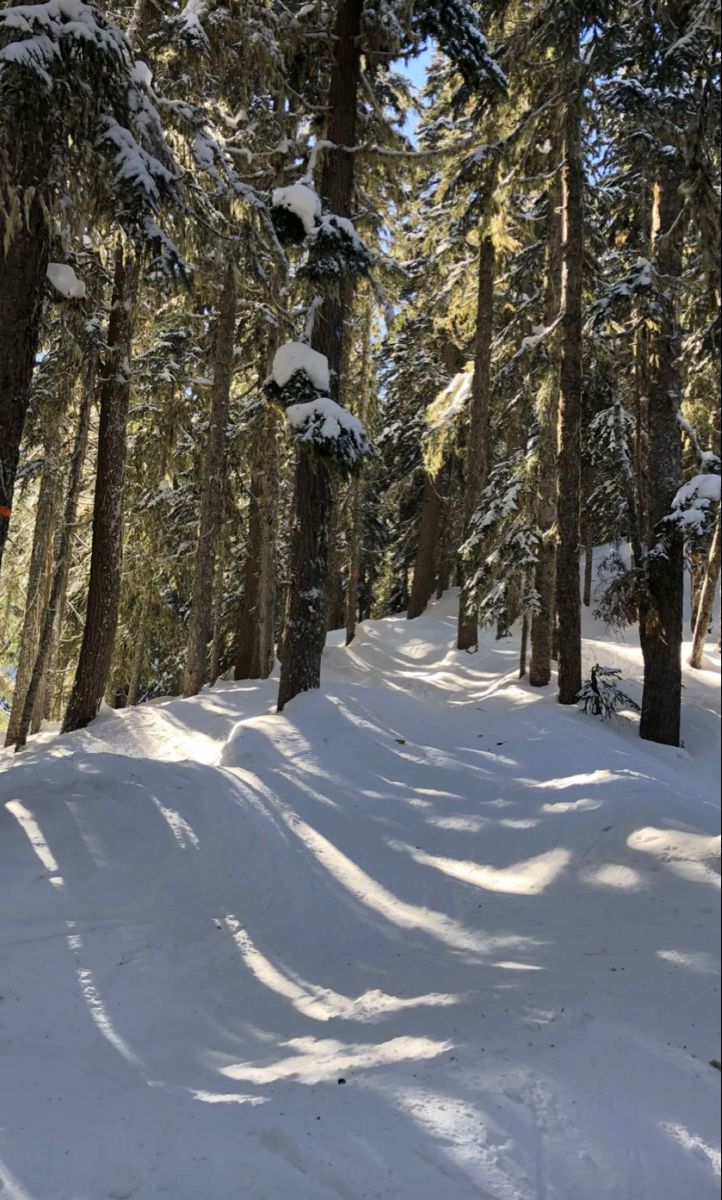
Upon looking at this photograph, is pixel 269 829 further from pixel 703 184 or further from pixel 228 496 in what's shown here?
pixel 228 496

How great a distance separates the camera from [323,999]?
3.97 meters

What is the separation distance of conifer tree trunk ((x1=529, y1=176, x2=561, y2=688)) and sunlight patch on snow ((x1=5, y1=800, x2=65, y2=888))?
26.2 ft

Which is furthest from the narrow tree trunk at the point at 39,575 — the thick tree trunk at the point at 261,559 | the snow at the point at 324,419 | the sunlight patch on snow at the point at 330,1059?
the sunlight patch on snow at the point at 330,1059

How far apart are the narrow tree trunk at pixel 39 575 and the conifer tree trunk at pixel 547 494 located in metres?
8.53

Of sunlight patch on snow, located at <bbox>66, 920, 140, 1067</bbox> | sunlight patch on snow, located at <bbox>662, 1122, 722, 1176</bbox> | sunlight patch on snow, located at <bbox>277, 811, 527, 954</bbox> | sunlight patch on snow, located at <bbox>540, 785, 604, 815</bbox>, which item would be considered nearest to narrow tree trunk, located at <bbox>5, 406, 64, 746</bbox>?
sunlight patch on snow, located at <bbox>277, 811, 527, 954</bbox>

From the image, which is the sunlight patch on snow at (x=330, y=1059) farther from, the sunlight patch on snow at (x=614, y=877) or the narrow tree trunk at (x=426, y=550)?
the narrow tree trunk at (x=426, y=550)

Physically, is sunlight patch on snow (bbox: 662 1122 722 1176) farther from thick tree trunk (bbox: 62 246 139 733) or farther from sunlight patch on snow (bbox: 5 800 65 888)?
thick tree trunk (bbox: 62 246 139 733)

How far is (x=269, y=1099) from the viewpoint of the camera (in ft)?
10.0

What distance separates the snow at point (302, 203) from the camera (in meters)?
8.05

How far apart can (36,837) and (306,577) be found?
4.39 meters

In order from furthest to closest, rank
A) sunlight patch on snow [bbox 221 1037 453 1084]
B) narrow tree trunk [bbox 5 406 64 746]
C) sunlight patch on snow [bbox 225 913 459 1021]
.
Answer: narrow tree trunk [bbox 5 406 64 746] → sunlight patch on snow [bbox 225 913 459 1021] → sunlight patch on snow [bbox 221 1037 453 1084]

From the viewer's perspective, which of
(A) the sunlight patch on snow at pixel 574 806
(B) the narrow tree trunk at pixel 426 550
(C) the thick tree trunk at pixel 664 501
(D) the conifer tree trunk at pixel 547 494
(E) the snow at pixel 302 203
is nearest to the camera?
(A) the sunlight patch on snow at pixel 574 806

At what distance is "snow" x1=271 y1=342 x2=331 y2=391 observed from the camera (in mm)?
8367

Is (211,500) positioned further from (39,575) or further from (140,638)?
(140,638)
